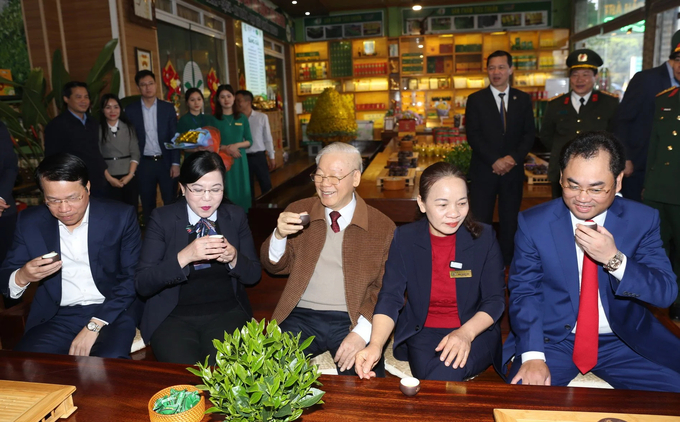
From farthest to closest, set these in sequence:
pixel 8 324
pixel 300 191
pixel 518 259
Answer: pixel 300 191, pixel 8 324, pixel 518 259

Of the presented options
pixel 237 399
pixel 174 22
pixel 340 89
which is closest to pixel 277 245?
pixel 237 399

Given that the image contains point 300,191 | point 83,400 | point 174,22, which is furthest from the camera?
point 174,22

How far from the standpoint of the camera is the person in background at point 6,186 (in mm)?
3371

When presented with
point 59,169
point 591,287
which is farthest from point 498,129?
point 59,169

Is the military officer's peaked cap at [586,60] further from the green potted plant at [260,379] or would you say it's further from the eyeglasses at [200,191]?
the green potted plant at [260,379]

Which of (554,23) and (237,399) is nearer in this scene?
(237,399)

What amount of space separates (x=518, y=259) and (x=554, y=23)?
10849 millimetres

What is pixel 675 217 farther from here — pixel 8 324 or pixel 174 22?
pixel 174 22

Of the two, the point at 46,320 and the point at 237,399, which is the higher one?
the point at 237,399

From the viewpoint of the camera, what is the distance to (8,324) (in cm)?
237

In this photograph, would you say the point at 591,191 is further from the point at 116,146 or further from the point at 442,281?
the point at 116,146

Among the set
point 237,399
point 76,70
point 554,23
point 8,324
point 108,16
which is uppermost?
point 554,23

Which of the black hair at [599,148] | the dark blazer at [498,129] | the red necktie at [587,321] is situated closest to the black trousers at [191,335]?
the red necktie at [587,321]

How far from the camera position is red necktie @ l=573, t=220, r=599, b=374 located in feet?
5.81
